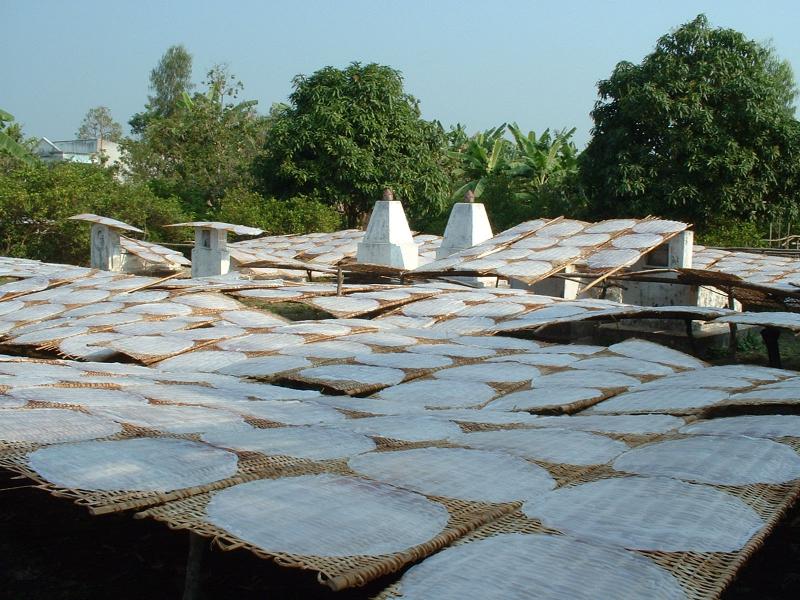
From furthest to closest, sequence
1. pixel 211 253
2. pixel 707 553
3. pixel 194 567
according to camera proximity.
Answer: pixel 211 253 < pixel 194 567 < pixel 707 553

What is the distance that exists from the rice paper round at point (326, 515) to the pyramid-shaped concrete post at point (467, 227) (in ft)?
40.5

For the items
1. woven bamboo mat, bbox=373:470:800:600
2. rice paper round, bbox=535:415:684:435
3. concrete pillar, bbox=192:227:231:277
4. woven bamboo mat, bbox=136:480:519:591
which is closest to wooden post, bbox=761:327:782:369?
rice paper round, bbox=535:415:684:435

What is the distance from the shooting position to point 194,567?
2.46 metres

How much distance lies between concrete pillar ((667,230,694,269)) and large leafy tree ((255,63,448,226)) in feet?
45.8

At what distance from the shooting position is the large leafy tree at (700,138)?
21953 mm

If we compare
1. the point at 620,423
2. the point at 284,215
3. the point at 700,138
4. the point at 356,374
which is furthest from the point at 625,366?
the point at 284,215

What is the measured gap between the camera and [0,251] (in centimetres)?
2209

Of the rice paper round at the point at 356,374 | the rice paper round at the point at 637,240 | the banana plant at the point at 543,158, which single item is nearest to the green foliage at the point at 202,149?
the banana plant at the point at 543,158

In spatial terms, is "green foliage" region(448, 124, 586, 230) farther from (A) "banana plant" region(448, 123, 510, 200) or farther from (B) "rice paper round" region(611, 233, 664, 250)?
(B) "rice paper round" region(611, 233, 664, 250)

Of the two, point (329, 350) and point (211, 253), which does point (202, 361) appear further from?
point (211, 253)

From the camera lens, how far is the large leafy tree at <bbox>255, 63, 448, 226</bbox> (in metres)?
25.1

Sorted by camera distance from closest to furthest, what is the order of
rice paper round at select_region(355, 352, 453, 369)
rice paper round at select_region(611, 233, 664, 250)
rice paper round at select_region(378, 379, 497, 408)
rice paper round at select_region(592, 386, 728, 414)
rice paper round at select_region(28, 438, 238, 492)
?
rice paper round at select_region(28, 438, 238, 492), rice paper round at select_region(592, 386, 728, 414), rice paper round at select_region(378, 379, 497, 408), rice paper round at select_region(355, 352, 453, 369), rice paper round at select_region(611, 233, 664, 250)

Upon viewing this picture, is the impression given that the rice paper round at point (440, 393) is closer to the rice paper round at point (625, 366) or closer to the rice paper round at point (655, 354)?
the rice paper round at point (625, 366)

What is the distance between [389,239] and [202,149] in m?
17.4
